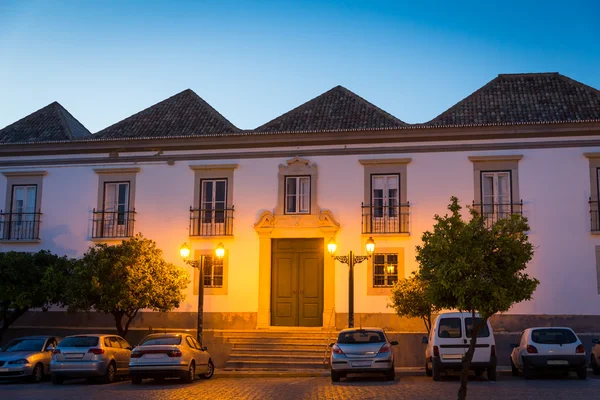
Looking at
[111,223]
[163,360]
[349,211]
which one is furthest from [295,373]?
[111,223]

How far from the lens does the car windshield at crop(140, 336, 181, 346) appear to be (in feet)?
61.0

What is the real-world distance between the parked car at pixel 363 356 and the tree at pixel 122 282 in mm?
6855

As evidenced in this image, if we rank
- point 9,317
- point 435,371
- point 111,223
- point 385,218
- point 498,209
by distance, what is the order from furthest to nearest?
point 111,223 < point 385,218 < point 9,317 < point 498,209 < point 435,371

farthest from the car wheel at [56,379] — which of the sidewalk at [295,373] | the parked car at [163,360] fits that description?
the sidewalk at [295,373]

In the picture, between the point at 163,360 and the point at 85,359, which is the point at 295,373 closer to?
the point at 163,360

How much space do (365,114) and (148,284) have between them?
958cm

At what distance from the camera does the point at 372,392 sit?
16.1 metres

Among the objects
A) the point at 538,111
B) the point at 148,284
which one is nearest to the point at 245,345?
the point at 148,284

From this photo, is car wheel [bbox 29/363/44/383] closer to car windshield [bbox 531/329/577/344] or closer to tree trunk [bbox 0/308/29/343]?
tree trunk [bbox 0/308/29/343]

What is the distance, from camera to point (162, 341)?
→ 61.3 ft

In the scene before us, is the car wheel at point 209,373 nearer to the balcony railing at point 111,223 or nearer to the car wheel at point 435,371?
the car wheel at point 435,371

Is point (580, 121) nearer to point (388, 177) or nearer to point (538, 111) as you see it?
point (538, 111)

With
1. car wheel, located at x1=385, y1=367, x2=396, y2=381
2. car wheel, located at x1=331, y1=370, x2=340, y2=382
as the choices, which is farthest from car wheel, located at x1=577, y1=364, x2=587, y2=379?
car wheel, located at x1=331, y1=370, x2=340, y2=382

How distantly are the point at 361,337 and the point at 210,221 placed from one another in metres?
9.16
